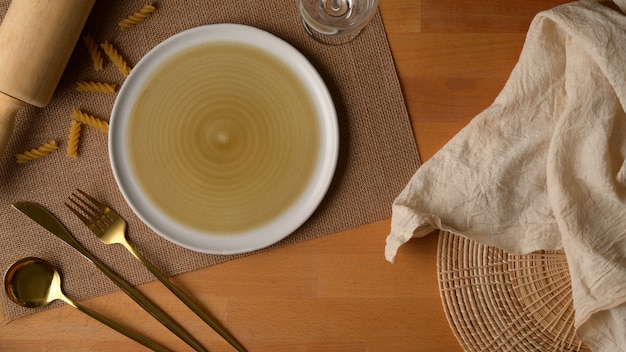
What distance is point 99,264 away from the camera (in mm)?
831

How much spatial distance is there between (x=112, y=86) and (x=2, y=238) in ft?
0.82

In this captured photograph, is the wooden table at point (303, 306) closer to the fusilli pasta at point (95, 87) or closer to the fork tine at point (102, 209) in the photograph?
the fork tine at point (102, 209)

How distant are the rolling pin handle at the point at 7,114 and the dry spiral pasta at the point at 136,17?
165 millimetres

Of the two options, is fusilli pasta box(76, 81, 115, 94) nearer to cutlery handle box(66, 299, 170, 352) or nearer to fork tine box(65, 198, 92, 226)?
fork tine box(65, 198, 92, 226)

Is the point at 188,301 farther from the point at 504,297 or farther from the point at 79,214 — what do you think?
the point at 504,297

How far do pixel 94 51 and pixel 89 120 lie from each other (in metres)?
0.09

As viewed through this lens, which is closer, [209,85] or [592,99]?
[592,99]

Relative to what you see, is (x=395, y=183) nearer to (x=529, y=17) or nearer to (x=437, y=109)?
(x=437, y=109)

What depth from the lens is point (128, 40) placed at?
2.81 feet

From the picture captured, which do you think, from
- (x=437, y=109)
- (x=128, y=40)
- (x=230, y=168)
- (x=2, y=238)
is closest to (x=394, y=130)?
(x=437, y=109)

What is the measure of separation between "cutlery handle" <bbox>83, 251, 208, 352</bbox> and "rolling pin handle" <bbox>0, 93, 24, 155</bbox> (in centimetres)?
18

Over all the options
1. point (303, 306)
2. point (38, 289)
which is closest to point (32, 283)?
point (38, 289)

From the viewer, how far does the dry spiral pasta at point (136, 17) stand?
838mm

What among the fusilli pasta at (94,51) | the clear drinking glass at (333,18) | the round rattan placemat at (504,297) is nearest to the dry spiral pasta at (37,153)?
the fusilli pasta at (94,51)
